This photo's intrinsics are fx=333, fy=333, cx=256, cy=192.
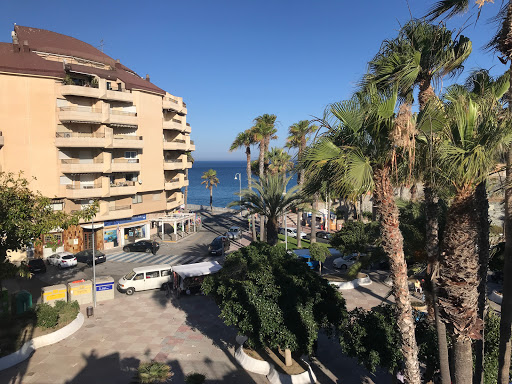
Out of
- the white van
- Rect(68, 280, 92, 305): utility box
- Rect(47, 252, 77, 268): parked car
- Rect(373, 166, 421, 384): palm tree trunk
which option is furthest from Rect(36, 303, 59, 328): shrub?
Rect(373, 166, 421, 384): palm tree trunk

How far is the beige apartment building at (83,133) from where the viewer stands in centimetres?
2845

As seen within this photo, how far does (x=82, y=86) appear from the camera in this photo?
30484 mm

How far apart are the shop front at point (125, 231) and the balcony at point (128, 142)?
298 inches

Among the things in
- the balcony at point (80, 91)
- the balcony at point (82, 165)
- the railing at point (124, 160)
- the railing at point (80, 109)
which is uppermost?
the balcony at point (80, 91)

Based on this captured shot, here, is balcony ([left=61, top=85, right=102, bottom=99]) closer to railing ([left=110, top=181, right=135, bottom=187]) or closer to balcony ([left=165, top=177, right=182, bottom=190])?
railing ([left=110, top=181, right=135, bottom=187])

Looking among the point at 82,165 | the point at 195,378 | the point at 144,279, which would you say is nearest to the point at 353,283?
the point at 195,378

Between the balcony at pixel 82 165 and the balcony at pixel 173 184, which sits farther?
the balcony at pixel 173 184

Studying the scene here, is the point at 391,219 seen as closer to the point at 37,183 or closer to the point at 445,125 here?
the point at 445,125

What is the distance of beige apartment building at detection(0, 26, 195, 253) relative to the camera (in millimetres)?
28453

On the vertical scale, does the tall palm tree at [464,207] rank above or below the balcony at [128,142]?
below

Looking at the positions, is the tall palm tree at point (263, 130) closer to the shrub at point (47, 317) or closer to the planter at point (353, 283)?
the planter at point (353, 283)

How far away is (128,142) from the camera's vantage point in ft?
110

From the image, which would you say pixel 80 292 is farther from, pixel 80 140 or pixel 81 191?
pixel 80 140

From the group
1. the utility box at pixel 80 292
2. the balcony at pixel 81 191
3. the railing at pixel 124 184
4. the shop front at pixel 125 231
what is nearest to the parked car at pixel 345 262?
the utility box at pixel 80 292
